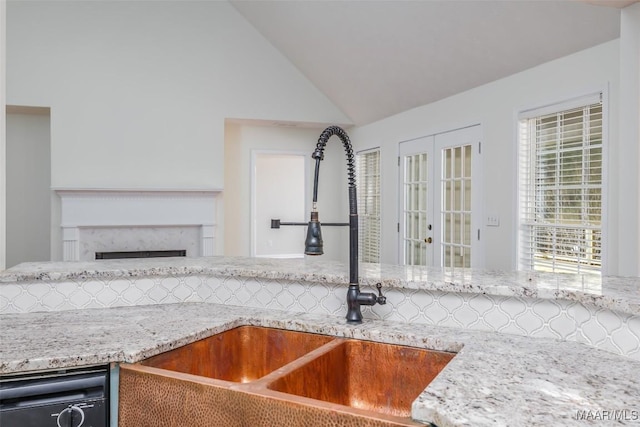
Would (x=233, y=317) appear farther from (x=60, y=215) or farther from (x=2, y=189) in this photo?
(x=60, y=215)

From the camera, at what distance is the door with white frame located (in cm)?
414

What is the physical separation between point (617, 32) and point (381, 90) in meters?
2.48

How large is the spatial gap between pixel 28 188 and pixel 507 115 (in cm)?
511

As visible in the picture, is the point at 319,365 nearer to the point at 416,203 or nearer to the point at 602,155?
the point at 602,155

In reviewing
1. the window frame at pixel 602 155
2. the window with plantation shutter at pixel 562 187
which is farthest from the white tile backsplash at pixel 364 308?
the window with plantation shutter at pixel 562 187

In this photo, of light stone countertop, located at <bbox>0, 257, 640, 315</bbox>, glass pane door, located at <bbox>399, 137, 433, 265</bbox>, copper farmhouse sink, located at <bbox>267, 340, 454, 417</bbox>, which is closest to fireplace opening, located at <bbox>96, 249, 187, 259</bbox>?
glass pane door, located at <bbox>399, 137, 433, 265</bbox>

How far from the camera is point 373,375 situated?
1.44 m

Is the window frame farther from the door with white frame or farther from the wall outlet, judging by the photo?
the door with white frame

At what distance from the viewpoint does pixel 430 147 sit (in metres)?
4.72

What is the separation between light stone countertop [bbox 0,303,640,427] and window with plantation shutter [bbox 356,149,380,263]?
4201 millimetres

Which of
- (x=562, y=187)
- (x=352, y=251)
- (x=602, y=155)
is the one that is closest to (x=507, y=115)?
(x=562, y=187)

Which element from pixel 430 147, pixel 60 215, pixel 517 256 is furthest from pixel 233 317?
pixel 60 215

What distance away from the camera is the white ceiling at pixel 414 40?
10.0ft

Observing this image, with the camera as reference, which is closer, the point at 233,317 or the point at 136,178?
the point at 233,317
